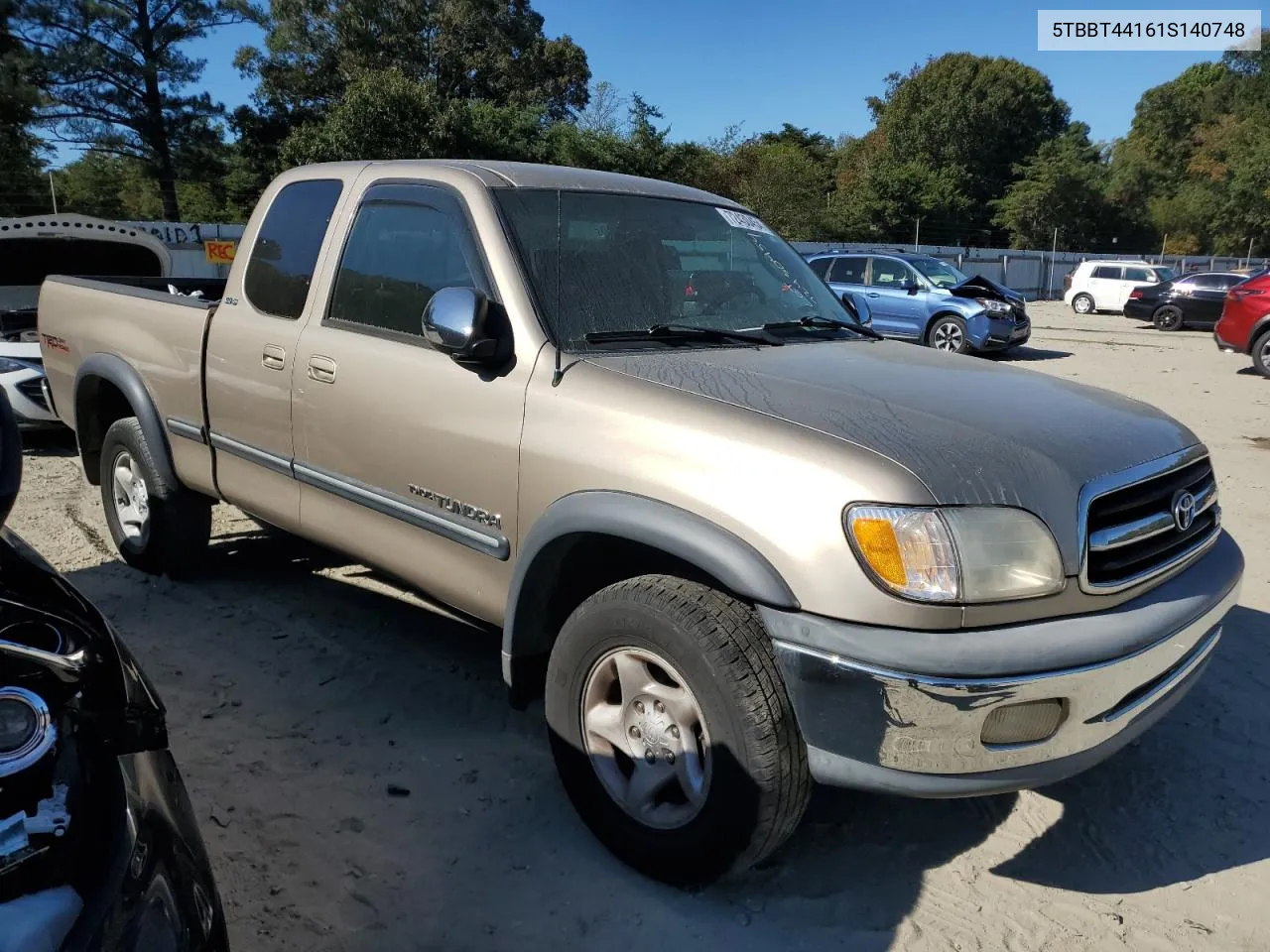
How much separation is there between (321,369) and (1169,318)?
23.8m

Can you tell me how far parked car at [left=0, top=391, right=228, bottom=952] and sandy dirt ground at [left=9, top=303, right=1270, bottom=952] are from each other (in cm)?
103

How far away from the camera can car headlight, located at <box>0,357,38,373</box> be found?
23.8 feet

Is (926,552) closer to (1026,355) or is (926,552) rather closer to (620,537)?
(620,537)

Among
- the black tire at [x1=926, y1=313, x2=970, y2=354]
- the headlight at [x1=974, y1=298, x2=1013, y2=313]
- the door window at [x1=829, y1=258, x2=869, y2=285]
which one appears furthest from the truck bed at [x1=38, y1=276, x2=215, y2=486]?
the headlight at [x1=974, y1=298, x2=1013, y2=313]

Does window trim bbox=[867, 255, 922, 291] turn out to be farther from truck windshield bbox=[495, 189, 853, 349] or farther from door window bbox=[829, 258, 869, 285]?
truck windshield bbox=[495, 189, 853, 349]

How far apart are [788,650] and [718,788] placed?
425 mm

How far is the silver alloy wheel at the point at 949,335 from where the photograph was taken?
49.7 feet

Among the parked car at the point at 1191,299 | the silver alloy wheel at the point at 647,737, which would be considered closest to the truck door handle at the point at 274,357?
the silver alloy wheel at the point at 647,737

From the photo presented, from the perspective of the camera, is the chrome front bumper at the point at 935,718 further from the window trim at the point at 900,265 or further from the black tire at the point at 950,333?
the window trim at the point at 900,265

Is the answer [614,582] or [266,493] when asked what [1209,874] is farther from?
[266,493]

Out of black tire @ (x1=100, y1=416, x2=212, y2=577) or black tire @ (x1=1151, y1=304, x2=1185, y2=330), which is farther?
black tire @ (x1=1151, y1=304, x2=1185, y2=330)

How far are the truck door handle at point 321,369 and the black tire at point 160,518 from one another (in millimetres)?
1411

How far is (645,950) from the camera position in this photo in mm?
2365

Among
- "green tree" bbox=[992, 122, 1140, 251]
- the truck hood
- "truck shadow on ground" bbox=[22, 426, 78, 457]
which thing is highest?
"green tree" bbox=[992, 122, 1140, 251]
